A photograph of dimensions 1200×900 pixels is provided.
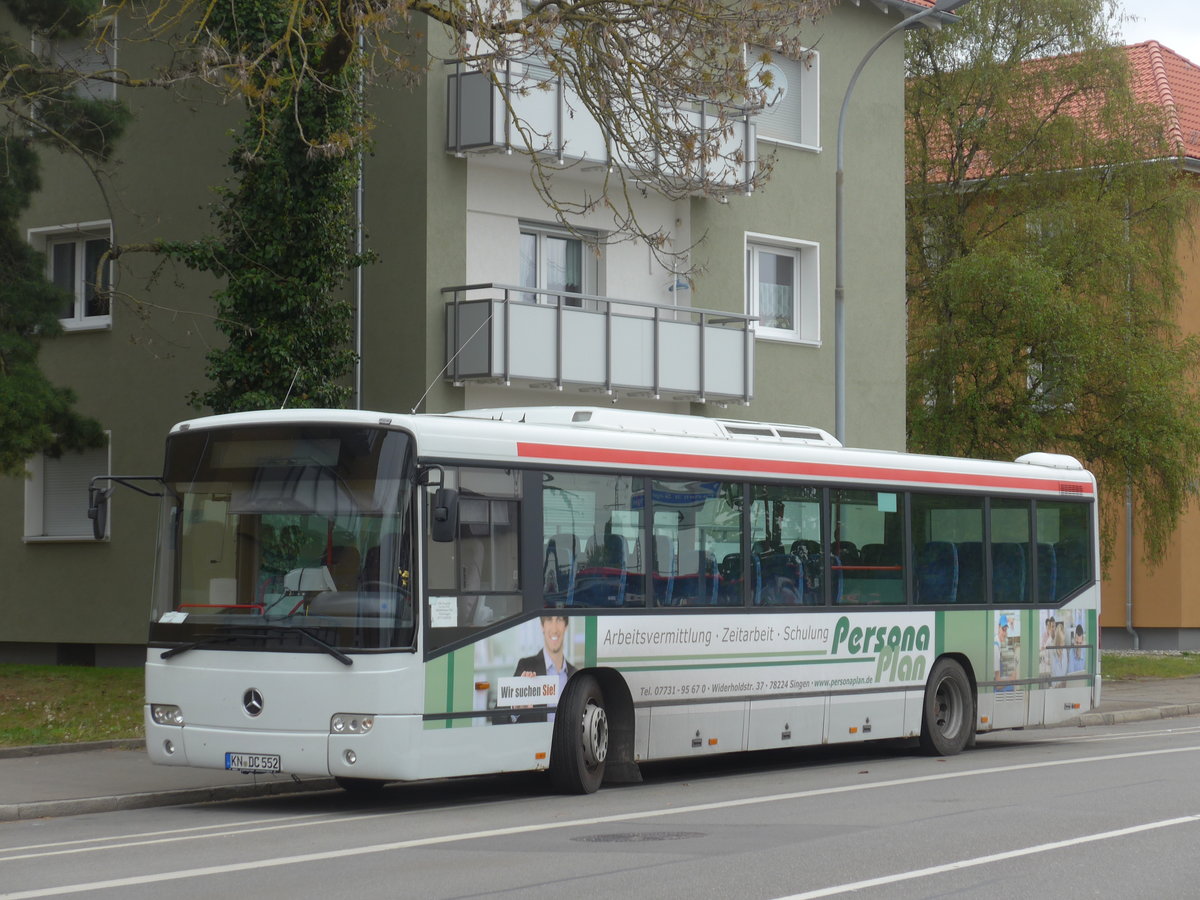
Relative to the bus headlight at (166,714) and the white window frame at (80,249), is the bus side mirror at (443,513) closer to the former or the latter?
the bus headlight at (166,714)

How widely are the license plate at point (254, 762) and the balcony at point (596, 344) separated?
1065 centimetres

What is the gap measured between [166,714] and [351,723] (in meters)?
1.66

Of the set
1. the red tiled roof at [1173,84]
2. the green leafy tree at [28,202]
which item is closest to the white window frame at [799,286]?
the green leafy tree at [28,202]

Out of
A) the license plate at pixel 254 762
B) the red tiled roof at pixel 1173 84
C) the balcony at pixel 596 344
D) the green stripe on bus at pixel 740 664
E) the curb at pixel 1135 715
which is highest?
the red tiled roof at pixel 1173 84

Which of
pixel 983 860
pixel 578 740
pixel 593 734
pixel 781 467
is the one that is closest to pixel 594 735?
pixel 593 734

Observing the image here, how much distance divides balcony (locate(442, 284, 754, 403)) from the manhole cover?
12.3m

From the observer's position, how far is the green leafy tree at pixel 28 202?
21703 mm

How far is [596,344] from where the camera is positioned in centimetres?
2608

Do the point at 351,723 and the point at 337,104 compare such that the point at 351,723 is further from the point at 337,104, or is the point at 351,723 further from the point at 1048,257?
the point at 1048,257

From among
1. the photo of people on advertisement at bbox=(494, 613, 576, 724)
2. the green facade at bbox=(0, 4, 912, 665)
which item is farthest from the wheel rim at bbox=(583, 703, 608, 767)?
the green facade at bbox=(0, 4, 912, 665)

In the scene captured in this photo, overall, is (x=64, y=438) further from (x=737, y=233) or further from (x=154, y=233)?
(x=737, y=233)

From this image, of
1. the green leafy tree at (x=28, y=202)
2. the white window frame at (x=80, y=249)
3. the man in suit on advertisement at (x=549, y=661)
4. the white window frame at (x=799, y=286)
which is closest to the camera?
the man in suit on advertisement at (x=549, y=661)

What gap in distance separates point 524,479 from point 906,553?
5.20m

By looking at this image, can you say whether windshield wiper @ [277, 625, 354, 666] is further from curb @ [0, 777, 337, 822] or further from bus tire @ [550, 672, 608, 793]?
curb @ [0, 777, 337, 822]
